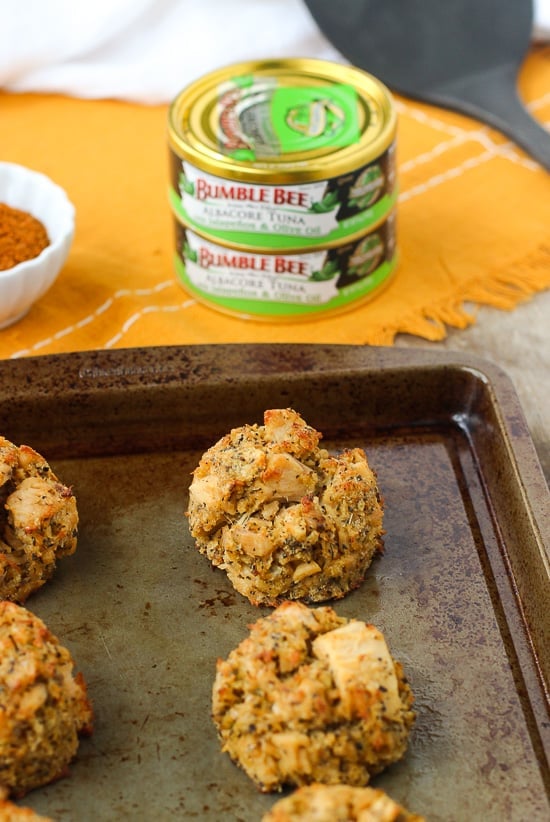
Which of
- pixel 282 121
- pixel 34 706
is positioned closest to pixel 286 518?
pixel 34 706

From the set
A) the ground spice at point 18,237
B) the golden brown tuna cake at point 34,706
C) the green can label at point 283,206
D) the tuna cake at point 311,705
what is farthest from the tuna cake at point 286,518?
the ground spice at point 18,237

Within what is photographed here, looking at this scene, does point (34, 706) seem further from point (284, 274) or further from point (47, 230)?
point (47, 230)

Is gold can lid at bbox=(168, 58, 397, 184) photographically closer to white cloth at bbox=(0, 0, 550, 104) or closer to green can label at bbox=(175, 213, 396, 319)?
green can label at bbox=(175, 213, 396, 319)

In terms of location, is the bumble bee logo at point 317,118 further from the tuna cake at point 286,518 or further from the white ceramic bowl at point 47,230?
the tuna cake at point 286,518

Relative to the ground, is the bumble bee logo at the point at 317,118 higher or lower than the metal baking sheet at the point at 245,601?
higher

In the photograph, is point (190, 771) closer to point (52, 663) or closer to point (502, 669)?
point (52, 663)
